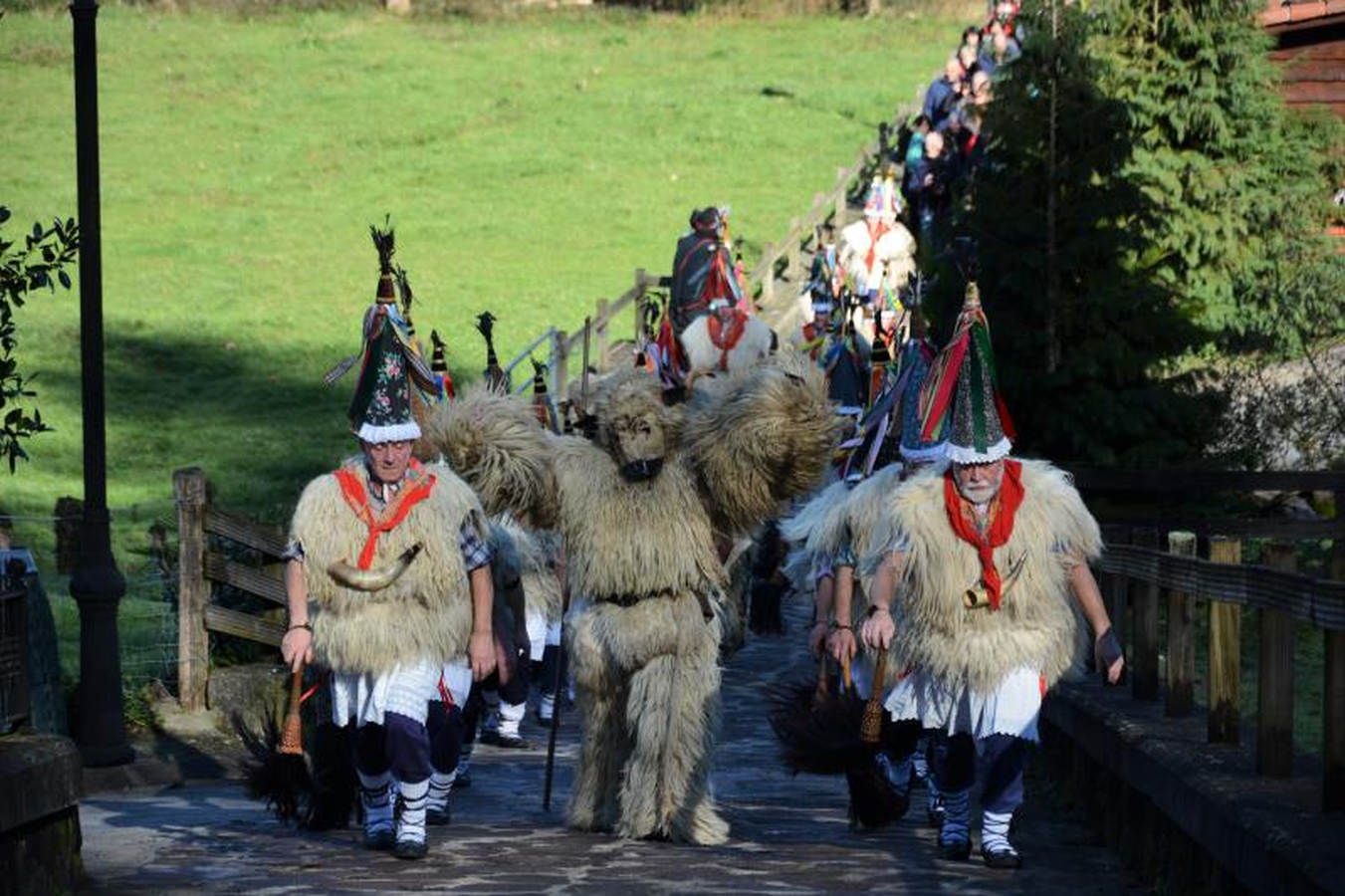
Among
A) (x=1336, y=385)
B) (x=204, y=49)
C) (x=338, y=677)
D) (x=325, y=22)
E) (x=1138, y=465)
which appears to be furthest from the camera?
(x=325, y=22)

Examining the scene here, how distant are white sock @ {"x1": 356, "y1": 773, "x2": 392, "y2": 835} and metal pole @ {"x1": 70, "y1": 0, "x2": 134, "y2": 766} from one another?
2.42 meters

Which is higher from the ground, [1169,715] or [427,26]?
[427,26]

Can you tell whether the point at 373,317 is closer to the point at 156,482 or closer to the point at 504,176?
the point at 156,482

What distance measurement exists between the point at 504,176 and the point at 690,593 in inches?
1630

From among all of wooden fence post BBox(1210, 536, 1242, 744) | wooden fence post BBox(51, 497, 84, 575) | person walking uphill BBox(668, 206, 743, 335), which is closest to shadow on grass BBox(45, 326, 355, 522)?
person walking uphill BBox(668, 206, 743, 335)

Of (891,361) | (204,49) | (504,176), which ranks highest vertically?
(204,49)

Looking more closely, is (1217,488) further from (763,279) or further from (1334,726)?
(763,279)

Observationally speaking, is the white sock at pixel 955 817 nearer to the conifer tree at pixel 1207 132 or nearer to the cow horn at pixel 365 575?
the cow horn at pixel 365 575

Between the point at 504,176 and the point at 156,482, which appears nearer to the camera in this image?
the point at 156,482

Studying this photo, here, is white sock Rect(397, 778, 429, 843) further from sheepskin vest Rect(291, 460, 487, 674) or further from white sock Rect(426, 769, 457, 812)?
white sock Rect(426, 769, 457, 812)

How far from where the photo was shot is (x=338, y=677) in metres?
10.4

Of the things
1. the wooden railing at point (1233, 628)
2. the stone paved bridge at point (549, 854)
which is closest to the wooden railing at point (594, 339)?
the stone paved bridge at point (549, 854)

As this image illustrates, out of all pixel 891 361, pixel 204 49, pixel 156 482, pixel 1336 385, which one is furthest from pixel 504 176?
pixel 891 361

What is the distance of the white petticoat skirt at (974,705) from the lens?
31.8 ft
